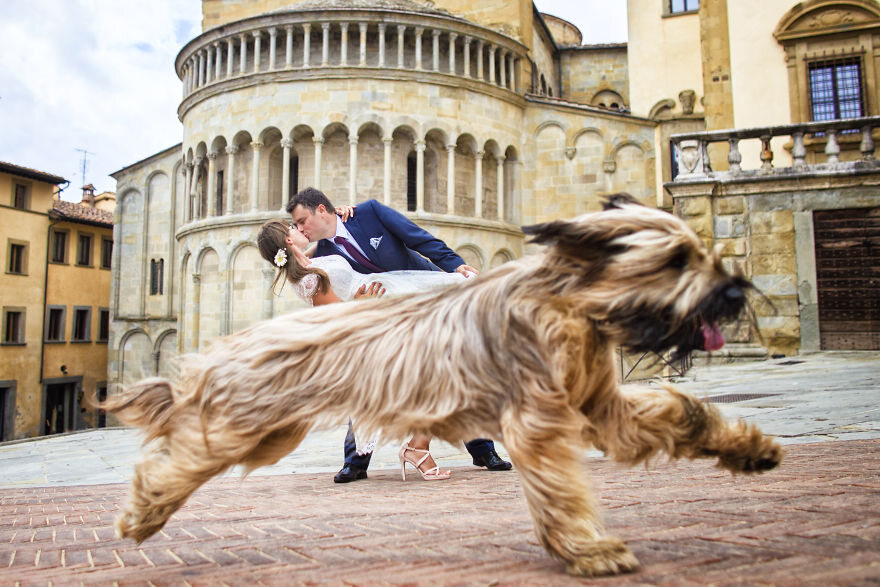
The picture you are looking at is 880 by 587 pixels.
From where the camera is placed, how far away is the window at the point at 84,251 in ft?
133

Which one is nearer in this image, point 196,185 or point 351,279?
point 351,279

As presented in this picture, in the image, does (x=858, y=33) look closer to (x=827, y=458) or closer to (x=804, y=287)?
(x=804, y=287)

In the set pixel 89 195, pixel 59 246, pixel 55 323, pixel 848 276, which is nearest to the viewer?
pixel 848 276

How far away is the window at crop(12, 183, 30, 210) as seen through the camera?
37062mm

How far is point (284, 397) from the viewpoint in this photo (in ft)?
7.77

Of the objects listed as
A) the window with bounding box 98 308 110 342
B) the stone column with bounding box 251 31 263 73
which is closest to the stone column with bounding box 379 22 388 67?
the stone column with bounding box 251 31 263 73

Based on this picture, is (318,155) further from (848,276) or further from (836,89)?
(848,276)

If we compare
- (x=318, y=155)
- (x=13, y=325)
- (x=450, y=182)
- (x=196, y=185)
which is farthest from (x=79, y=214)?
(x=450, y=182)

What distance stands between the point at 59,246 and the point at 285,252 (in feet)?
131

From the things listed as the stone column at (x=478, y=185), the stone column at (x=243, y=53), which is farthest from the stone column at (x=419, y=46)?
the stone column at (x=243, y=53)

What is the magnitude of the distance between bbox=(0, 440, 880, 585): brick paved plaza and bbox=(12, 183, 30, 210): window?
38014mm

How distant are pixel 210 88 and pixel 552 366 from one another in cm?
2888

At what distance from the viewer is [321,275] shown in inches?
185

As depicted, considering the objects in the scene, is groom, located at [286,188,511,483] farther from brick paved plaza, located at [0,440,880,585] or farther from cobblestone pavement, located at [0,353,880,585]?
brick paved plaza, located at [0,440,880,585]
